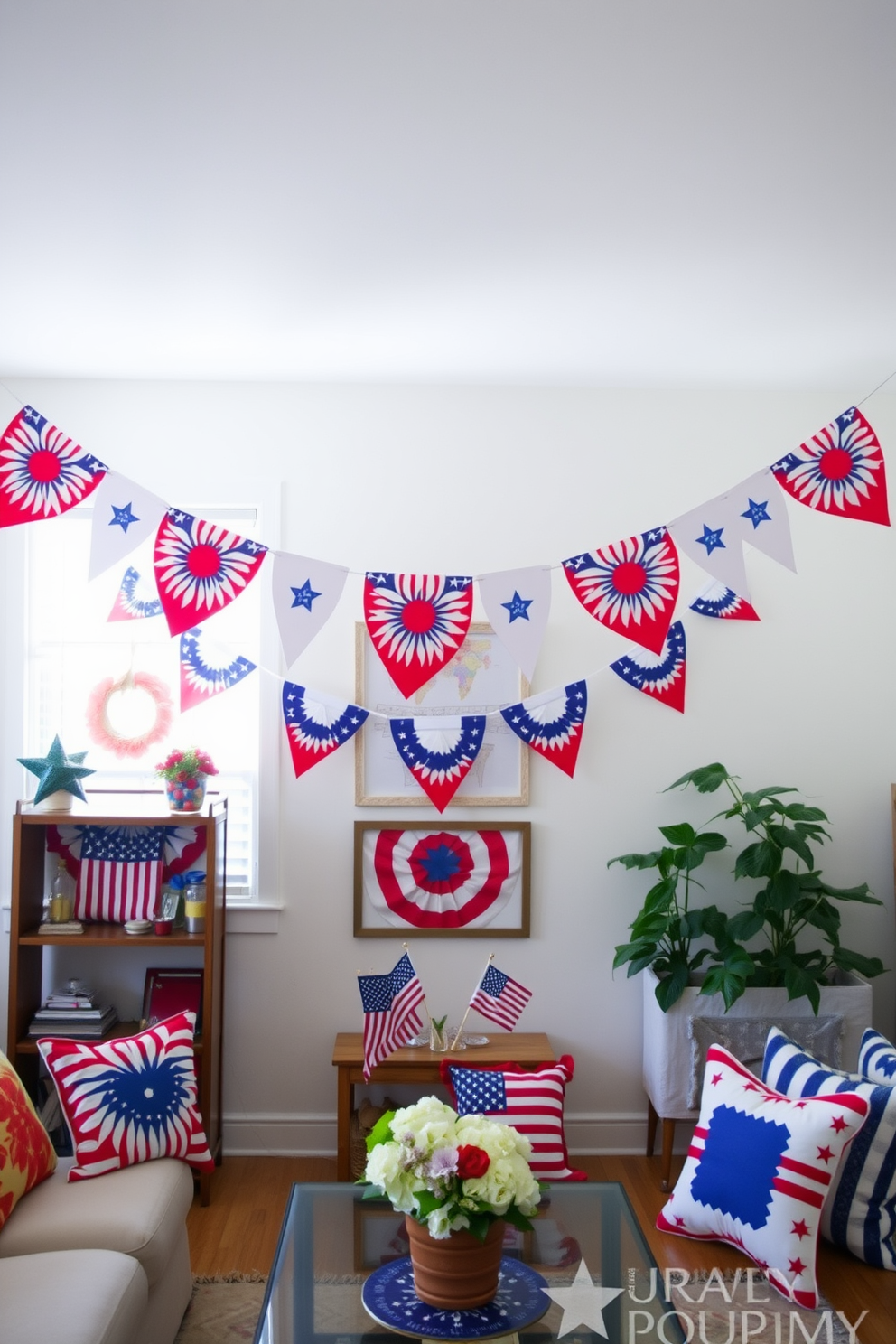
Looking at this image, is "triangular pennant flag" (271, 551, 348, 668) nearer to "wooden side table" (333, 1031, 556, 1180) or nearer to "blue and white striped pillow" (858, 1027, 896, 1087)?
"wooden side table" (333, 1031, 556, 1180)

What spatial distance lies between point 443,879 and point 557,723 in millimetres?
661

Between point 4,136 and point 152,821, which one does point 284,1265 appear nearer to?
point 152,821

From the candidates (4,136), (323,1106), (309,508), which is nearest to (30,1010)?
(323,1106)

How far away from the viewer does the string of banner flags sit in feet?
9.28

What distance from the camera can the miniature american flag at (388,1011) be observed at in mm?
2996

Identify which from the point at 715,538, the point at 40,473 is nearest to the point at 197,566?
the point at 40,473

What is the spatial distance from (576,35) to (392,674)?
5.55ft

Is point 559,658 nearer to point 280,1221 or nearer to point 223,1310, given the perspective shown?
point 280,1221

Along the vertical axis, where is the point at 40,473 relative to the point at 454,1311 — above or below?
above

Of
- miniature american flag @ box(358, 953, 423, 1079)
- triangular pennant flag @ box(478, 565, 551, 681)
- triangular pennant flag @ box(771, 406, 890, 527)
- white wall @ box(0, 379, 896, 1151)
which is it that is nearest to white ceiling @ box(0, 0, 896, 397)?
white wall @ box(0, 379, 896, 1151)

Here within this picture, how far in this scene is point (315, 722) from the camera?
3549 millimetres

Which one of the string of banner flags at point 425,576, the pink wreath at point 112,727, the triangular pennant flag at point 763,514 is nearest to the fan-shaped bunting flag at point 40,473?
the string of banner flags at point 425,576

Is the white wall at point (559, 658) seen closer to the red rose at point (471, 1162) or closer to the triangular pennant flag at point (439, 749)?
the triangular pennant flag at point (439, 749)

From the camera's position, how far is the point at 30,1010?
3.44 metres
